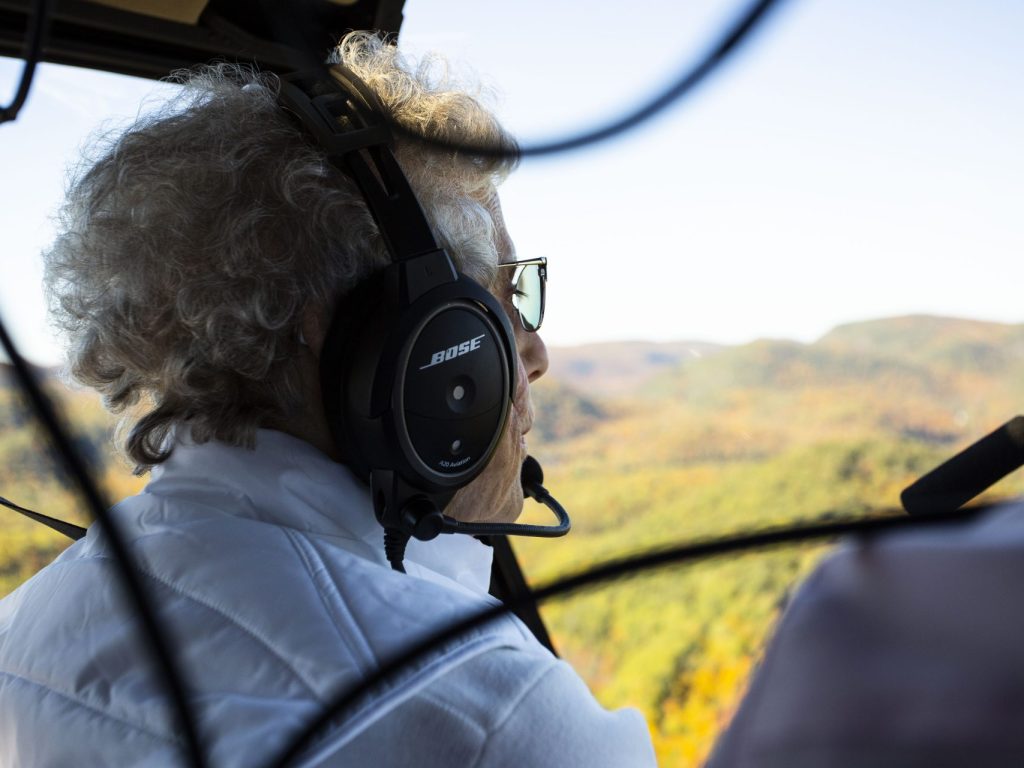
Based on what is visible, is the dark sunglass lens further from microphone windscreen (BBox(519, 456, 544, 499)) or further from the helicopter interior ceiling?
the helicopter interior ceiling

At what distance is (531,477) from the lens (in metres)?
1.29

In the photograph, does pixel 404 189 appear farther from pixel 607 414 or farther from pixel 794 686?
pixel 607 414

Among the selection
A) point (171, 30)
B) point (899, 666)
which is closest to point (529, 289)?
point (171, 30)

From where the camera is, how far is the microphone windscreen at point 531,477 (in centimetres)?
128

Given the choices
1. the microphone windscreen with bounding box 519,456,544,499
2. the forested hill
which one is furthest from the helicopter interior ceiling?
the forested hill

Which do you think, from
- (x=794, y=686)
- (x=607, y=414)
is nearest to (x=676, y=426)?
(x=607, y=414)

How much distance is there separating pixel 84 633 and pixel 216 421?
0.23m

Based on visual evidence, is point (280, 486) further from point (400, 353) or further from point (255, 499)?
point (400, 353)

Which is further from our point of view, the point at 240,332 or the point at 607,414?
the point at 607,414

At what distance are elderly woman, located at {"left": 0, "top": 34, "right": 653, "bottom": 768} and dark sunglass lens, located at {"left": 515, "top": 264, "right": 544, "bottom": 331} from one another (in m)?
0.03

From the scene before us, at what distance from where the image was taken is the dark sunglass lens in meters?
1.20

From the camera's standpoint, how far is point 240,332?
91 cm

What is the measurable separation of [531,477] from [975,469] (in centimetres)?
84

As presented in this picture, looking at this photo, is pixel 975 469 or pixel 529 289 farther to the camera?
pixel 529 289
